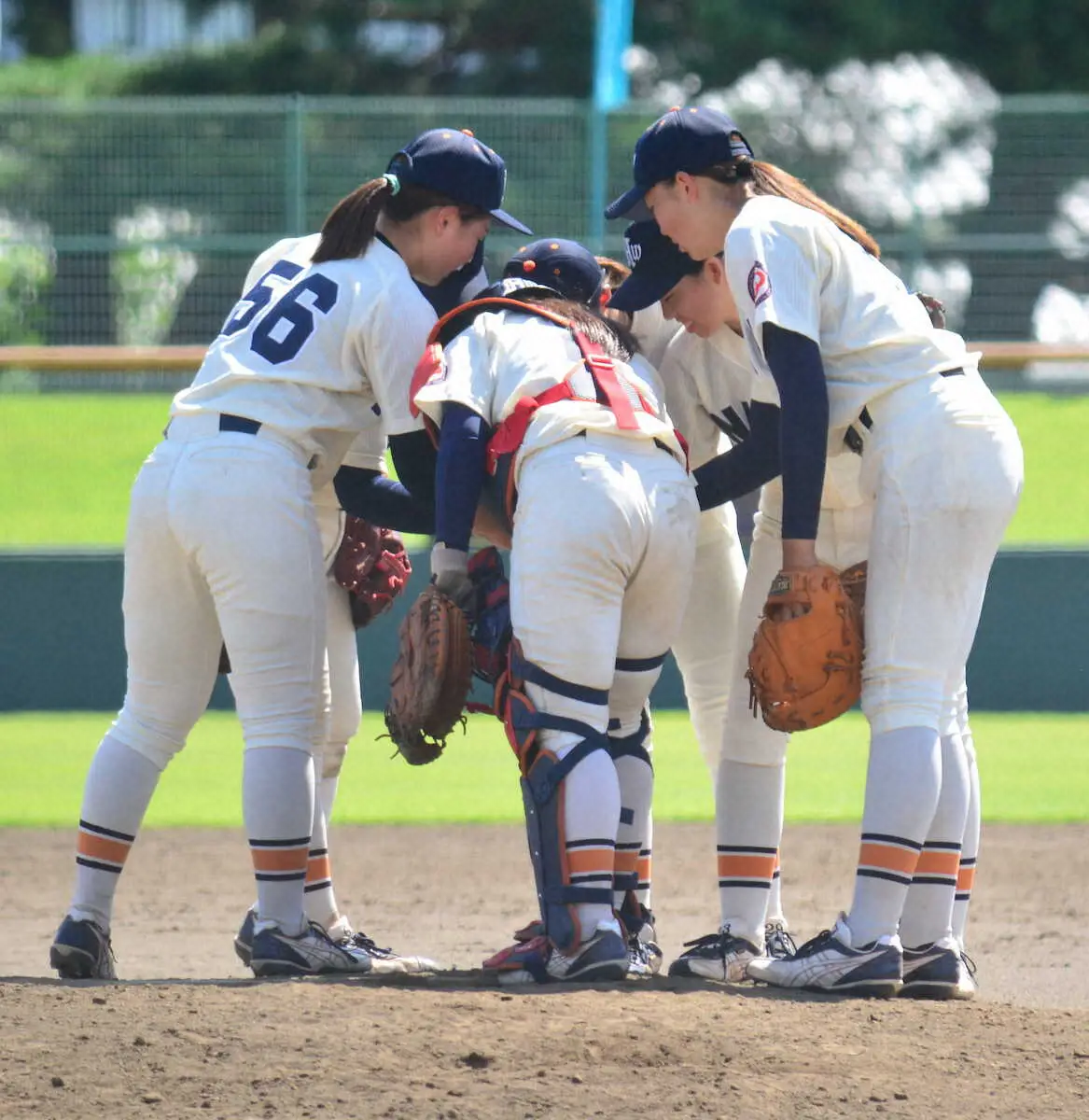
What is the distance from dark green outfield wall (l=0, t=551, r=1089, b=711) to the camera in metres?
10.1

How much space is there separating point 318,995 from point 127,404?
33.1ft

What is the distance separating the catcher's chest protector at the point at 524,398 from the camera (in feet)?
13.0

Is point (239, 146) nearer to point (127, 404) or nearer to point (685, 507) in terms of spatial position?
point (127, 404)

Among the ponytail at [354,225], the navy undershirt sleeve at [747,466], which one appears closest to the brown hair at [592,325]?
the navy undershirt sleeve at [747,466]

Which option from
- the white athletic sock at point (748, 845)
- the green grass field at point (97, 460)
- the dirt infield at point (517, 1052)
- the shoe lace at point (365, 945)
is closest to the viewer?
the dirt infield at point (517, 1052)

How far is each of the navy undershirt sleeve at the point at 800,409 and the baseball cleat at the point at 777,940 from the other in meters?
1.25

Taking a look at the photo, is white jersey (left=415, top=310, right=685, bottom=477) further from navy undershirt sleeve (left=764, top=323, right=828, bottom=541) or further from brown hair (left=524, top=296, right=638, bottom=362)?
navy undershirt sleeve (left=764, top=323, right=828, bottom=541)

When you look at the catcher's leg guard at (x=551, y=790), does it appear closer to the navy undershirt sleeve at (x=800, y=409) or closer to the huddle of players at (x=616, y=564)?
the huddle of players at (x=616, y=564)

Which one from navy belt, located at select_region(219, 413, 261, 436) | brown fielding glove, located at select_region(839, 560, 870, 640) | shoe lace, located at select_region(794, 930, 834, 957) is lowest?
shoe lace, located at select_region(794, 930, 834, 957)

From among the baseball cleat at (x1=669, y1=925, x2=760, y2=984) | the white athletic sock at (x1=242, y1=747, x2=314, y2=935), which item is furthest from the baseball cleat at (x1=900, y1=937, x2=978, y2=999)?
the white athletic sock at (x1=242, y1=747, x2=314, y2=935)

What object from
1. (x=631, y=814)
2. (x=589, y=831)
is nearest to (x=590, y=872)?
(x=589, y=831)

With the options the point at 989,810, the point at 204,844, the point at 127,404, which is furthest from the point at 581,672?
the point at 127,404

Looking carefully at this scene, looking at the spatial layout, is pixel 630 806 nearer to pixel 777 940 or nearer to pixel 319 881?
pixel 777 940

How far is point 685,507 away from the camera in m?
4.00
